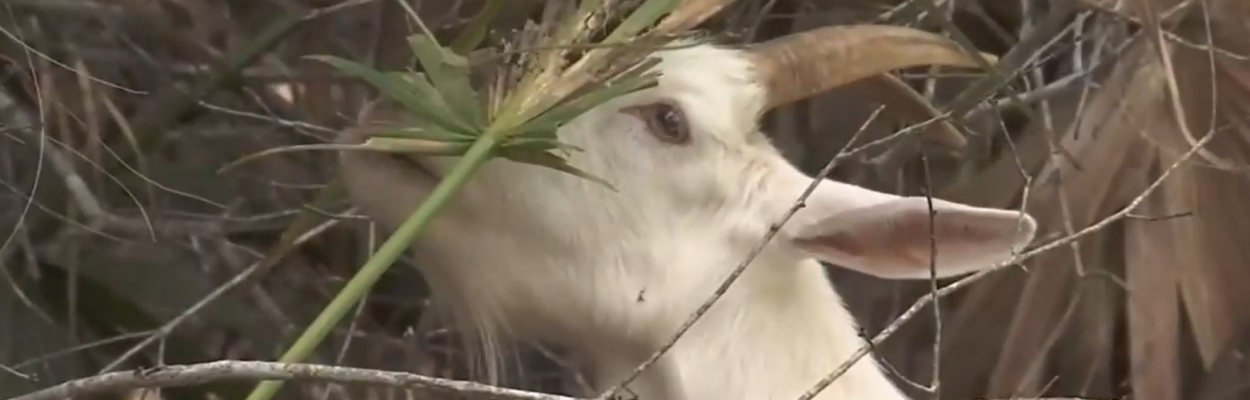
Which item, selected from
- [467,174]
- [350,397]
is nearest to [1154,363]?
[350,397]

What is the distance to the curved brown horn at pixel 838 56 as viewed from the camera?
2.01m

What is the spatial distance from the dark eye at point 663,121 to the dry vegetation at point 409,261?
37 cm

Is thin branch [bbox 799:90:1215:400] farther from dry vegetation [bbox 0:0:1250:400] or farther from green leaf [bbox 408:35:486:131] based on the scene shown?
dry vegetation [bbox 0:0:1250:400]

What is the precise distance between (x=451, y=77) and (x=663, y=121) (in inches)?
18.4

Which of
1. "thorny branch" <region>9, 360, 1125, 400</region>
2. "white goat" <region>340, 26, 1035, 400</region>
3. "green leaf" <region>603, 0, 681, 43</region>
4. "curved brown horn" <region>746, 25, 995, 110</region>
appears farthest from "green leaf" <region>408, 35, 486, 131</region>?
"curved brown horn" <region>746, 25, 995, 110</region>

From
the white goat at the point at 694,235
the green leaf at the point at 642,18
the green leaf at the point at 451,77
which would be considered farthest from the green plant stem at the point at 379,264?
the white goat at the point at 694,235

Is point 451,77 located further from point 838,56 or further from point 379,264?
point 838,56

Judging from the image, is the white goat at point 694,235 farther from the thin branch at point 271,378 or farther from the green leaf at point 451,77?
the thin branch at point 271,378

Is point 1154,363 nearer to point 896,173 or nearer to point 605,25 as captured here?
point 896,173

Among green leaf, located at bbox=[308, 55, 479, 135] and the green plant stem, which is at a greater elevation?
green leaf, located at bbox=[308, 55, 479, 135]

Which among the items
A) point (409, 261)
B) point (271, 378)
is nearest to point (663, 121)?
point (271, 378)

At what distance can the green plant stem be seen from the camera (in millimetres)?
1419

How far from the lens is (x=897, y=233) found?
6.54 feet

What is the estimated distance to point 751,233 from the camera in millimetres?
2025
